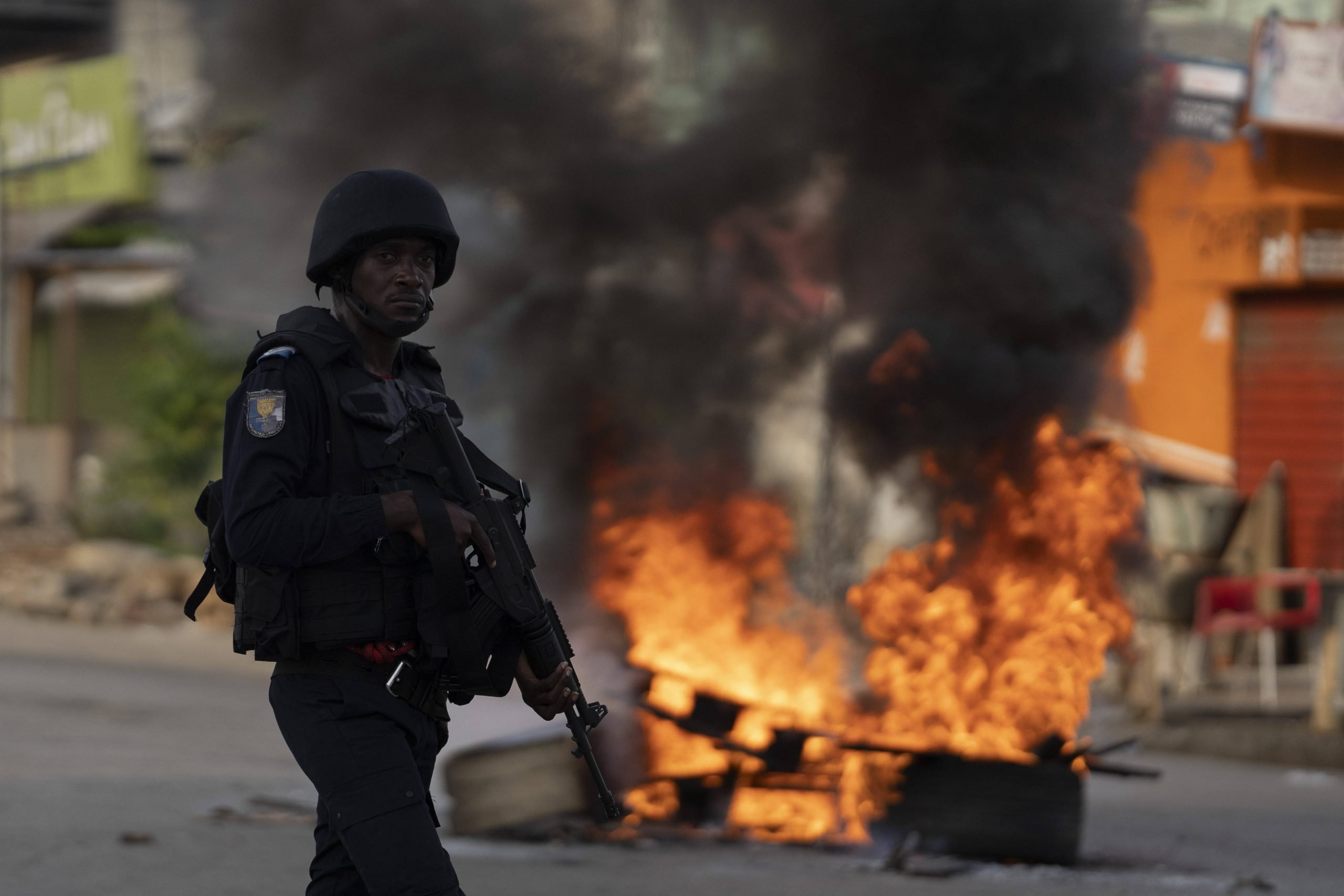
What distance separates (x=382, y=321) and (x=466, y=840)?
3.39 metres

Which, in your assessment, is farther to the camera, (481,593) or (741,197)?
(741,197)

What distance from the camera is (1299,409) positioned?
12.7 metres

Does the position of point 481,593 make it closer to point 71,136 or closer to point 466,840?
point 466,840

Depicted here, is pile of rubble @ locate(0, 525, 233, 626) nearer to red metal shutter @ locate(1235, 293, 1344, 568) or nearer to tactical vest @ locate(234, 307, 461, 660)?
red metal shutter @ locate(1235, 293, 1344, 568)

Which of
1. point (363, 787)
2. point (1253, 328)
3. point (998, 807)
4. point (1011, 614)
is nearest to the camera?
point (363, 787)

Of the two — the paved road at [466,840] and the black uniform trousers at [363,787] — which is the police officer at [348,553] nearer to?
the black uniform trousers at [363,787]

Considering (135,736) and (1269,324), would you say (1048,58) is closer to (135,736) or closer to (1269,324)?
(135,736)

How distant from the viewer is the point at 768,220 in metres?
7.12

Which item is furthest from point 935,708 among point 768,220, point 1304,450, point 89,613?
point 89,613

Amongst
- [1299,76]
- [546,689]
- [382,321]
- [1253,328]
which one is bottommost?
[546,689]

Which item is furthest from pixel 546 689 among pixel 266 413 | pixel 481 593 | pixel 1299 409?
pixel 1299 409

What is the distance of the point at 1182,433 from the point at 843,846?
319 inches

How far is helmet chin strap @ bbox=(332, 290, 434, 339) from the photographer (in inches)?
116

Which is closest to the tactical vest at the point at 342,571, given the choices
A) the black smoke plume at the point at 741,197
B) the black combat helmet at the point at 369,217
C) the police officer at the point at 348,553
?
the police officer at the point at 348,553
